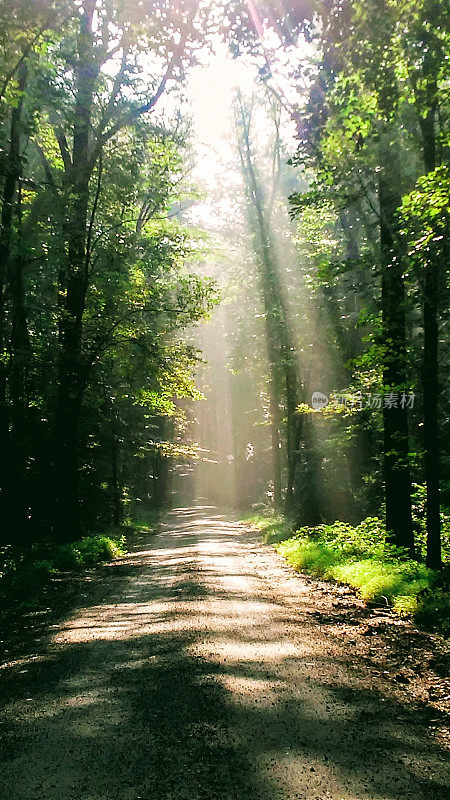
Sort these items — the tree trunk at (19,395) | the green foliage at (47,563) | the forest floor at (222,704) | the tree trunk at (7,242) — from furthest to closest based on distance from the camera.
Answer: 1. the tree trunk at (19,395)
2. the tree trunk at (7,242)
3. the green foliage at (47,563)
4. the forest floor at (222,704)

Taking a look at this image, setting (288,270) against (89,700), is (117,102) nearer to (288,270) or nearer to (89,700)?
(288,270)

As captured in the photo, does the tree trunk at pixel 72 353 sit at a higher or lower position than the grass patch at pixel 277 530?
higher

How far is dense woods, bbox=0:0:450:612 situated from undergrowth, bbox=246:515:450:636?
62 centimetres

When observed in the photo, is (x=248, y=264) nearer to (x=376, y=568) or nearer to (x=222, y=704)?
(x=376, y=568)

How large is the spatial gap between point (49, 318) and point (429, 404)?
11.5m

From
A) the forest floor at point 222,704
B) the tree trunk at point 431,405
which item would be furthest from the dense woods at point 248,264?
the forest floor at point 222,704

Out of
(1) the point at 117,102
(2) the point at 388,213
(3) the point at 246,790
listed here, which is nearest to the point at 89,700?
(3) the point at 246,790

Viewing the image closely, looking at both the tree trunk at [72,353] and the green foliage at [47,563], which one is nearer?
the green foliage at [47,563]

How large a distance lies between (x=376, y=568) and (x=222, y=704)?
527cm

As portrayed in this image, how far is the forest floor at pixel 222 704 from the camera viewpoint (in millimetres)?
2879

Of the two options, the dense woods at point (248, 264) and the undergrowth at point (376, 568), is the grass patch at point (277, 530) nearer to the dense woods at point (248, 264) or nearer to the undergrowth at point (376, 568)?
the dense woods at point (248, 264)

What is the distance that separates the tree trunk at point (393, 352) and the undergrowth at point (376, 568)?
50 centimetres

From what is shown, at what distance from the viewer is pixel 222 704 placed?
3824 mm

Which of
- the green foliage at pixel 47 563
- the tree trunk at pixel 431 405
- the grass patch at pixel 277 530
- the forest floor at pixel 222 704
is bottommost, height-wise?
the grass patch at pixel 277 530
